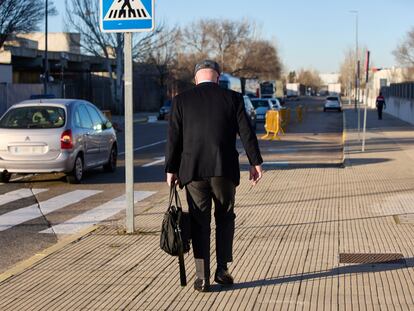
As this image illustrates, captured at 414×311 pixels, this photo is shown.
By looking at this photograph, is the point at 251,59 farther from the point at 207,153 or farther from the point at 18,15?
the point at 207,153

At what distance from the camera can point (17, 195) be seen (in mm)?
12570

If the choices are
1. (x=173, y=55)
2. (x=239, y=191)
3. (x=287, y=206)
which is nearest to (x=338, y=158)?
(x=239, y=191)

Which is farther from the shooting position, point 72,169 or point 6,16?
point 6,16

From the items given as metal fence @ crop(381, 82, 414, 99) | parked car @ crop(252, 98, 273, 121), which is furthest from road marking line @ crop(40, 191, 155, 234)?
metal fence @ crop(381, 82, 414, 99)

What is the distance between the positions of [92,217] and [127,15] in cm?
330

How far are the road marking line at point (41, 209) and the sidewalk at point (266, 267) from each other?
5.23 feet

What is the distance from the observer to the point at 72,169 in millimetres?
13703

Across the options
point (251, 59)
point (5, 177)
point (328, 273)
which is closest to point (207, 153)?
point (328, 273)

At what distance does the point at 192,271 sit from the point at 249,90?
7643 centimetres

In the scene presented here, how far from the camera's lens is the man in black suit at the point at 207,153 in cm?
592

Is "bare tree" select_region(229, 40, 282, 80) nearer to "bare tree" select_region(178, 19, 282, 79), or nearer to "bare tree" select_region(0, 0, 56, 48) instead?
"bare tree" select_region(178, 19, 282, 79)

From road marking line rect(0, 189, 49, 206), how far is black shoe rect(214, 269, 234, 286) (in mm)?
6482

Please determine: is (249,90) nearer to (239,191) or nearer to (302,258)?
(239,191)

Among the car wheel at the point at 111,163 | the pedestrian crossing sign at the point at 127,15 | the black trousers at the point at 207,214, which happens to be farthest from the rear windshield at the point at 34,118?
the black trousers at the point at 207,214
